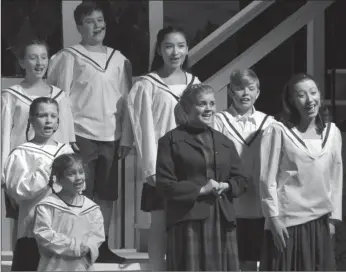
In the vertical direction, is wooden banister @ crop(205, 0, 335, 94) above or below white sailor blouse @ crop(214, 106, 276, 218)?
above

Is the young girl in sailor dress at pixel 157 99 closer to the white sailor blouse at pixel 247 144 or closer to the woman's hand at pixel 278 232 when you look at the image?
the white sailor blouse at pixel 247 144

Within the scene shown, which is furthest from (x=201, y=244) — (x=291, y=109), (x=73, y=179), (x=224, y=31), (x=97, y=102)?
(x=224, y=31)

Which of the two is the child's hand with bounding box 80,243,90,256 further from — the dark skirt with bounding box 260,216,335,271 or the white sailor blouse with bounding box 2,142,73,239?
the dark skirt with bounding box 260,216,335,271

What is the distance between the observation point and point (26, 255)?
6.19 m

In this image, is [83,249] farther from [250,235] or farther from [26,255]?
[250,235]

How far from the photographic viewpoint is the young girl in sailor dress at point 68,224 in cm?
595

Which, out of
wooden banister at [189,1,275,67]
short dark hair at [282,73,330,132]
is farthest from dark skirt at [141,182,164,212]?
wooden banister at [189,1,275,67]

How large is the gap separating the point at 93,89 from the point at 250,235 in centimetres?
119

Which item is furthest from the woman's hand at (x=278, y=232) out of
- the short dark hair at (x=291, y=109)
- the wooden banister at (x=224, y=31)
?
the wooden banister at (x=224, y=31)

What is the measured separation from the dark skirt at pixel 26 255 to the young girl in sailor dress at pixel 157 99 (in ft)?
1.88

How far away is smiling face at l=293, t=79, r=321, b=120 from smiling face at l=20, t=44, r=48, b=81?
4.44ft

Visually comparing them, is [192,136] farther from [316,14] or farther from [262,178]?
[316,14]

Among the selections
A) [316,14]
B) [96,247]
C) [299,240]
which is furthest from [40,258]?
[316,14]

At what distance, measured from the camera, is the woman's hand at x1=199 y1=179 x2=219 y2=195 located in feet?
18.9
